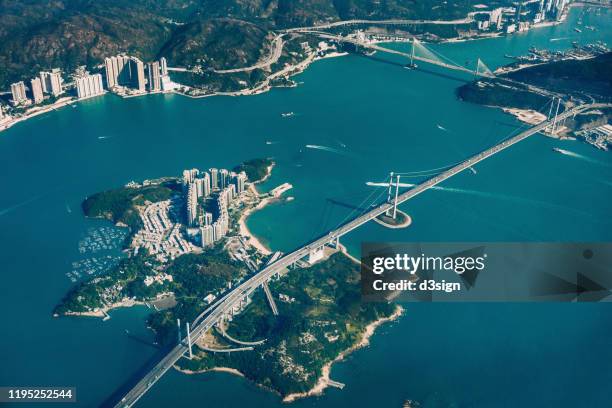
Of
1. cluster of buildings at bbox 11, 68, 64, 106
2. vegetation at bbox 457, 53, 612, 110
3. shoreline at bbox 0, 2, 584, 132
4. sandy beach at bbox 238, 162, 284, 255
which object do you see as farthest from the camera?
vegetation at bbox 457, 53, 612, 110

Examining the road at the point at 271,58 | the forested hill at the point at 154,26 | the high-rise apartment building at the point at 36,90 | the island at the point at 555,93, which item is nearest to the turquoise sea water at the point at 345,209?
the island at the point at 555,93

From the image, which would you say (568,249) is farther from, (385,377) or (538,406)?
(385,377)

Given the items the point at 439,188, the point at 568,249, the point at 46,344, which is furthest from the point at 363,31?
the point at 46,344

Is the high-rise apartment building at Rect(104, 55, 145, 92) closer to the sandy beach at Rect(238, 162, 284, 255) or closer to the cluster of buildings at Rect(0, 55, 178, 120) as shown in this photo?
the cluster of buildings at Rect(0, 55, 178, 120)

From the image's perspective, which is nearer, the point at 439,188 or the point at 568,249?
the point at 568,249

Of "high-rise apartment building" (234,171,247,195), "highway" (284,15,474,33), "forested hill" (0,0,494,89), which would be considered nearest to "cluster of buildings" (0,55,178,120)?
"forested hill" (0,0,494,89)
